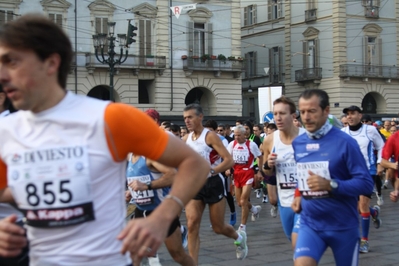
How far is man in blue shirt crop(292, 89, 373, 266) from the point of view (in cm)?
539

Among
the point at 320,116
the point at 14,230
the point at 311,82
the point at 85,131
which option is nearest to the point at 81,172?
the point at 85,131

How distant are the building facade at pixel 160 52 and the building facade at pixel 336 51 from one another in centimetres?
634

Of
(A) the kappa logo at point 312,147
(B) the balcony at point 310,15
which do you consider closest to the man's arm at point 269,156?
(A) the kappa logo at point 312,147

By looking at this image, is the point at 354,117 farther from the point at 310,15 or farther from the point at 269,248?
the point at 310,15

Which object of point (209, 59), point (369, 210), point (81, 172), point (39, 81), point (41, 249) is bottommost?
point (369, 210)

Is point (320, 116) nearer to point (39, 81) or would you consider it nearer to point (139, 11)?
point (39, 81)

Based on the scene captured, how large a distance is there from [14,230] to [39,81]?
0.58 meters

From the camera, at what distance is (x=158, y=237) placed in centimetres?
262

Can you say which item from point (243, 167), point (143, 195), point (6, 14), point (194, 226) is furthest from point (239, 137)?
point (6, 14)

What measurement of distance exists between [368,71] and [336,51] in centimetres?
278

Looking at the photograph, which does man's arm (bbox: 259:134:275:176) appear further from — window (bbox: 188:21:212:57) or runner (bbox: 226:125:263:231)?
window (bbox: 188:21:212:57)

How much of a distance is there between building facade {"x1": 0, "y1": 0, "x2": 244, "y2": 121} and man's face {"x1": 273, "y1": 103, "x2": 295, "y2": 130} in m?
30.4

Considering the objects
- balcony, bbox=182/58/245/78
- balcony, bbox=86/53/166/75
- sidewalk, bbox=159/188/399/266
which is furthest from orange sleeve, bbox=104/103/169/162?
balcony, bbox=182/58/245/78

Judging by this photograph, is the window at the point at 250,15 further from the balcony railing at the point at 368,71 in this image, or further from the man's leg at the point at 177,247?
the man's leg at the point at 177,247
